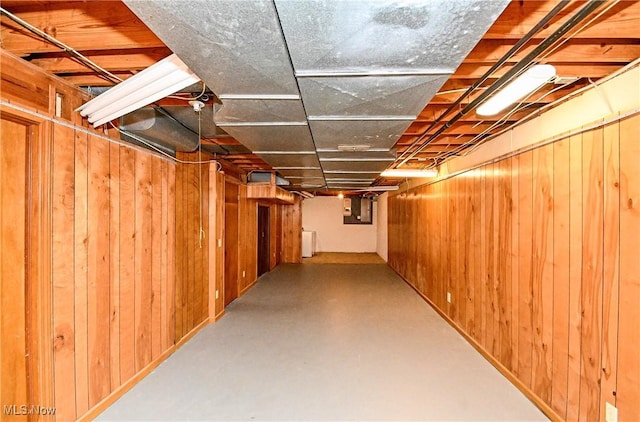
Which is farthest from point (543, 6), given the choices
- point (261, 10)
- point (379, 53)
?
point (261, 10)

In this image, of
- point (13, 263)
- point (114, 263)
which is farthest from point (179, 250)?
point (13, 263)

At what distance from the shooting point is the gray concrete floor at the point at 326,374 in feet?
6.64

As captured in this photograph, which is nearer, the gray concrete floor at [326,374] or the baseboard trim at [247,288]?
the gray concrete floor at [326,374]

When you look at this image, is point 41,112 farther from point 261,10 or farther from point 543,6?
point 543,6

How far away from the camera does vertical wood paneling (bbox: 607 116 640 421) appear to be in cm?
140

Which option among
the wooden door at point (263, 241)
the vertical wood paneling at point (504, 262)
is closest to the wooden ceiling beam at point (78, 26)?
the vertical wood paneling at point (504, 262)

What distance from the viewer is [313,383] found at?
2.38 meters

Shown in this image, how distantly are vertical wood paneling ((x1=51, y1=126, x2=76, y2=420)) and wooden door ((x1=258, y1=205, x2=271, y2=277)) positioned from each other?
4.94 meters

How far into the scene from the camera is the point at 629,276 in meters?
1.44

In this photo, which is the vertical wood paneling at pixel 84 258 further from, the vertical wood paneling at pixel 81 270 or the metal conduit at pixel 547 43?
the metal conduit at pixel 547 43

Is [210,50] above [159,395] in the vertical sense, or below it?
above

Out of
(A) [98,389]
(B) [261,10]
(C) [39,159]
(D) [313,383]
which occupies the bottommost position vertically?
(D) [313,383]

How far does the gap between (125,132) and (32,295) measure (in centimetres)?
119

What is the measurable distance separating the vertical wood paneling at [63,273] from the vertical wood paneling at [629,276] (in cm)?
292
